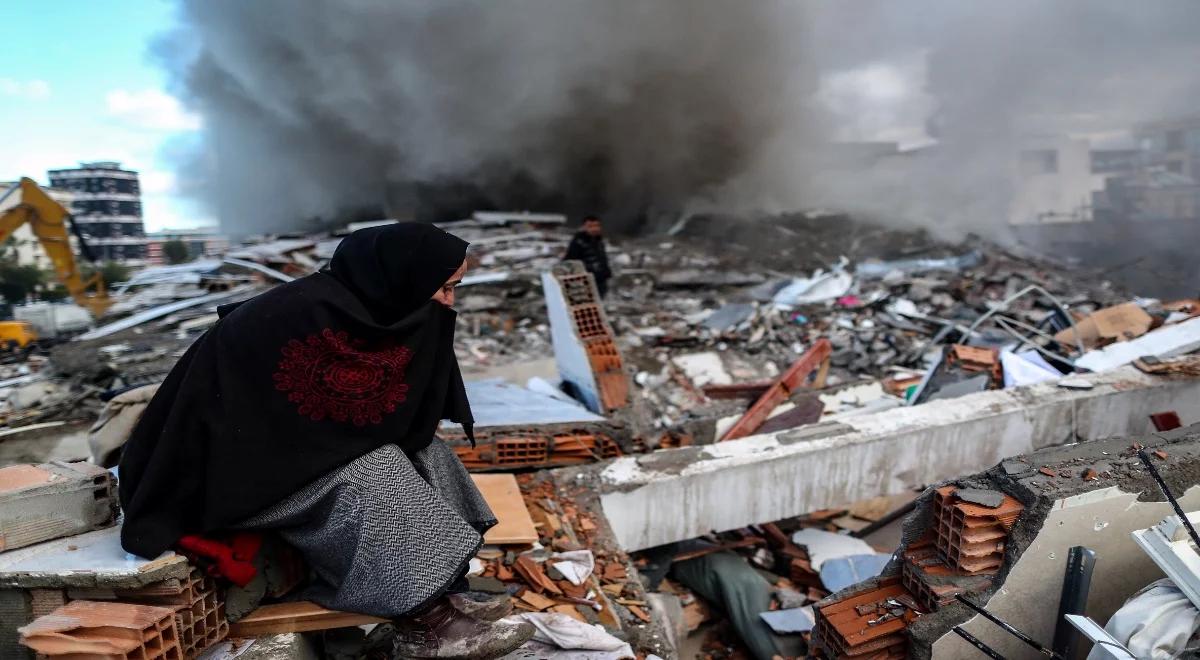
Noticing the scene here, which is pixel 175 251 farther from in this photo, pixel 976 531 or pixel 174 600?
pixel 976 531

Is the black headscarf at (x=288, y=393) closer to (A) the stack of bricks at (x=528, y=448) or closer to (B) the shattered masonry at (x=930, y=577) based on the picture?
(B) the shattered masonry at (x=930, y=577)

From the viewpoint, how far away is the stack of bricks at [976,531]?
7.38 feet

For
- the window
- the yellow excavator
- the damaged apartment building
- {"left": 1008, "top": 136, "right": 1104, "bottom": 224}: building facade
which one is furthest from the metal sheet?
the window

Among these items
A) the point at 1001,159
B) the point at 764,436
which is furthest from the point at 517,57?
→ the point at 764,436

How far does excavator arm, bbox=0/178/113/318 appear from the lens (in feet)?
34.3

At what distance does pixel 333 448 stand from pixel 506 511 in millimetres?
1428

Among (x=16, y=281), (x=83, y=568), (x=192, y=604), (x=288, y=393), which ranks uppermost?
(x=16, y=281)

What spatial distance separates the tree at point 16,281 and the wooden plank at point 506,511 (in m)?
21.0

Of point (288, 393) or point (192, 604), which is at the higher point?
point (288, 393)

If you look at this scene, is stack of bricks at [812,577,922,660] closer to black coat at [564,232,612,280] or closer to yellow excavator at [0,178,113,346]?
black coat at [564,232,612,280]

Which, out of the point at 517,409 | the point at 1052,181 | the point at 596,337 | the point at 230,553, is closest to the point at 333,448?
the point at 230,553

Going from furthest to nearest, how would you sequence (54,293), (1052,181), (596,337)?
(54,293)
(1052,181)
(596,337)

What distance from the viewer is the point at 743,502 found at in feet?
12.3

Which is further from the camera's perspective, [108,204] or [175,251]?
[108,204]
